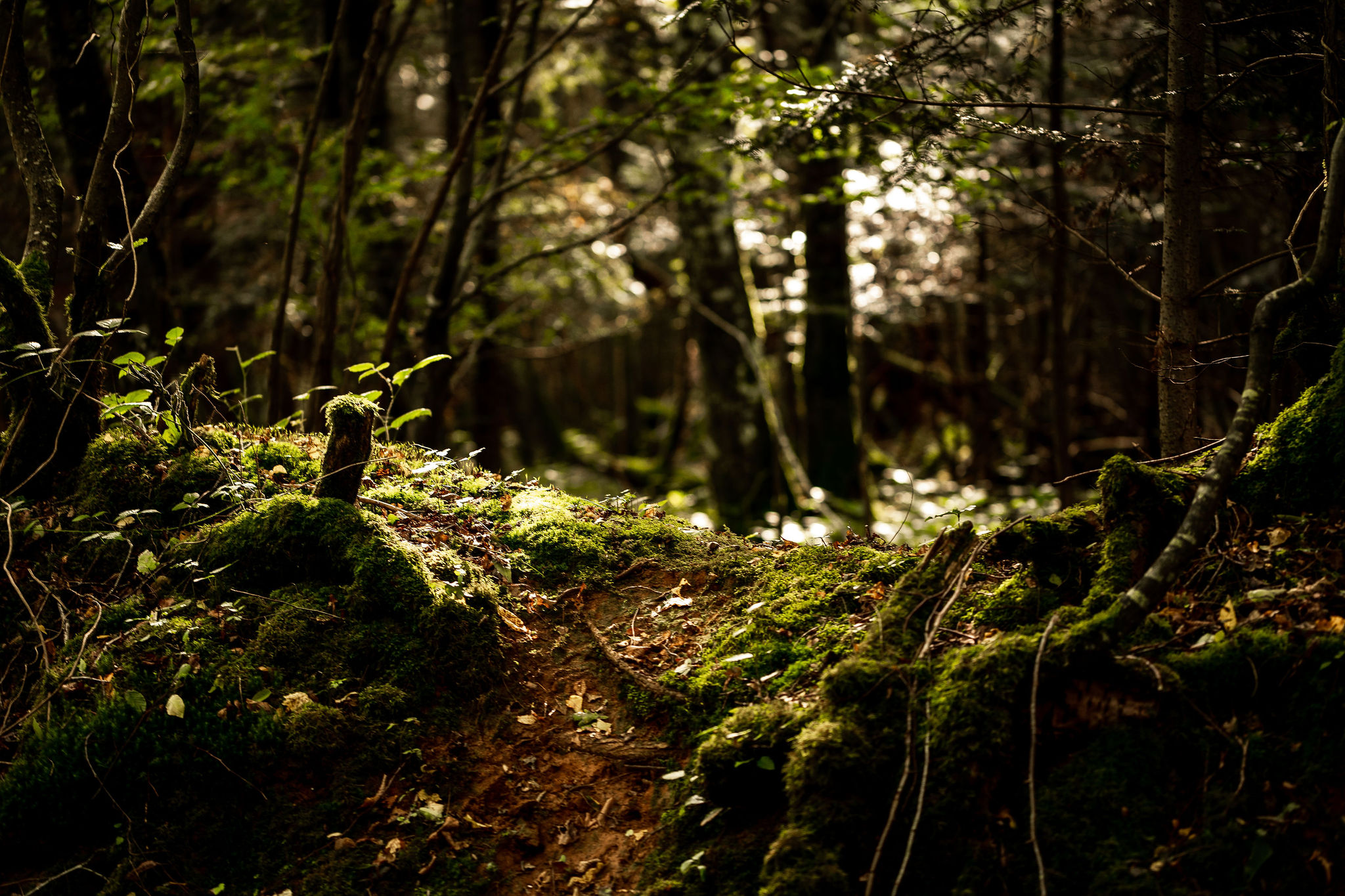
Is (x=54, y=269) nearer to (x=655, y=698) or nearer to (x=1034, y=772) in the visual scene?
(x=655, y=698)


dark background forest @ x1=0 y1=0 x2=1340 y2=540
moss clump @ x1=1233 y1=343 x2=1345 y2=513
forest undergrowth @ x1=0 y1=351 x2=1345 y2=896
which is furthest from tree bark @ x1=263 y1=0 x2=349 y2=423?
moss clump @ x1=1233 y1=343 x2=1345 y2=513

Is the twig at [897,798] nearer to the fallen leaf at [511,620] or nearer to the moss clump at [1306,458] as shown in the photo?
the moss clump at [1306,458]

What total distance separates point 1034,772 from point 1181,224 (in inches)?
124

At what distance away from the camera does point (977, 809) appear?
102 inches

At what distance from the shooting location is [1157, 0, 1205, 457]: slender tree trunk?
4125 millimetres

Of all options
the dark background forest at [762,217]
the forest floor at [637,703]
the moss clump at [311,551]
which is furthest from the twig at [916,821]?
the moss clump at [311,551]

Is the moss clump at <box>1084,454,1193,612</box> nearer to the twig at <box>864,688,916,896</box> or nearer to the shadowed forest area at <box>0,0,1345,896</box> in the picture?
the shadowed forest area at <box>0,0,1345,896</box>

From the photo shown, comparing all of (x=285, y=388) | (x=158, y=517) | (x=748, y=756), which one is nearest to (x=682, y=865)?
(x=748, y=756)

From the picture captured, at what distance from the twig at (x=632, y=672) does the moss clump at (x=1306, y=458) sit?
8.25 ft

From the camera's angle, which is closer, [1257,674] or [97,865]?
[1257,674]

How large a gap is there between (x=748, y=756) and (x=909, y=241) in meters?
12.5

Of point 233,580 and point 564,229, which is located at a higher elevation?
point 564,229

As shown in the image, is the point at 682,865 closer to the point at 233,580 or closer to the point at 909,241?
the point at 233,580

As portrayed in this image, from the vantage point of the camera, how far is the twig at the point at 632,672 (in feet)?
12.0
